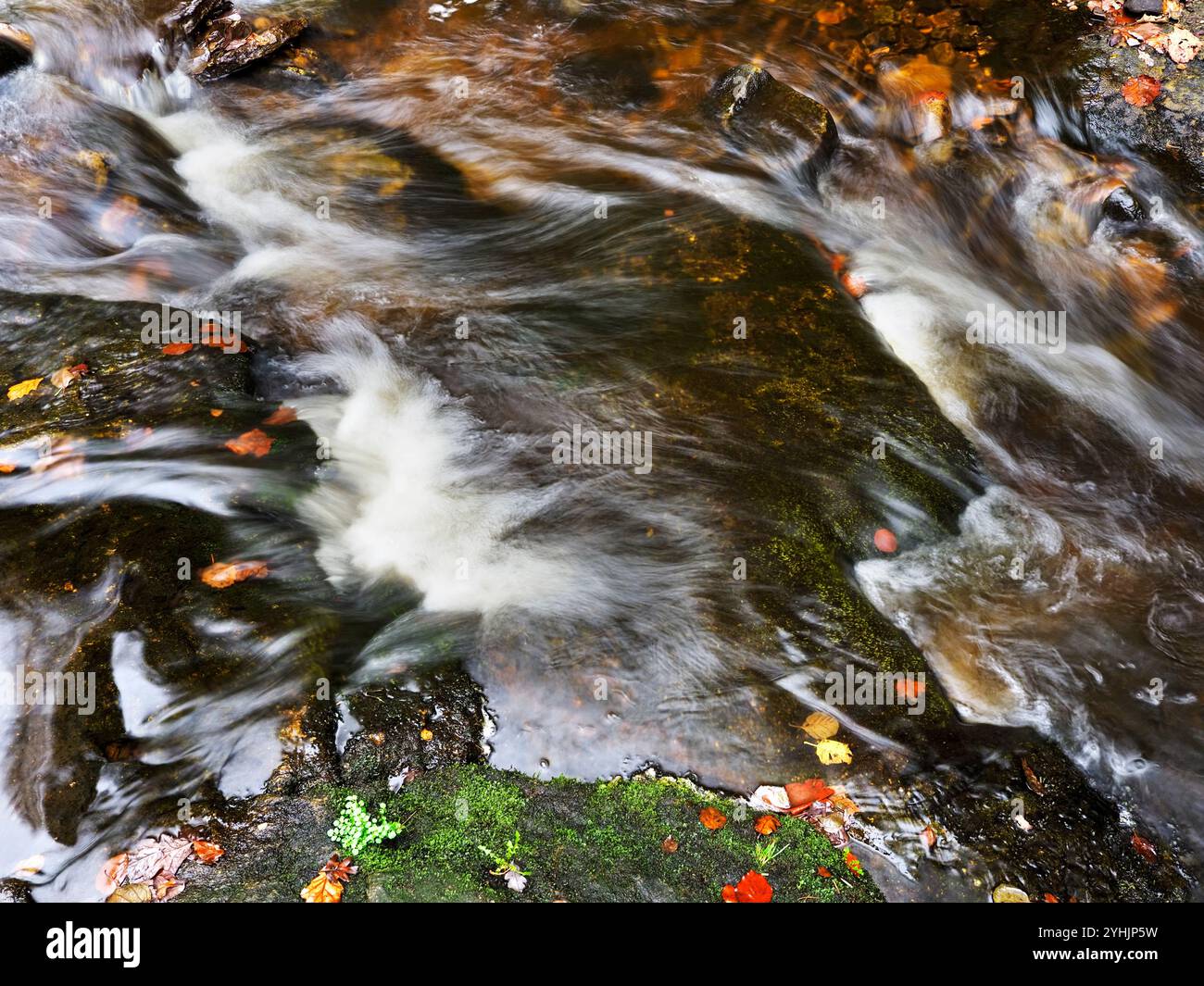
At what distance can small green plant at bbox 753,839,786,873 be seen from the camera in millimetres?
3387

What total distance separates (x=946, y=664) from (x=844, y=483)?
118 cm

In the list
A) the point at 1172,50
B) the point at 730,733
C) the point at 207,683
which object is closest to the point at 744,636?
the point at 730,733

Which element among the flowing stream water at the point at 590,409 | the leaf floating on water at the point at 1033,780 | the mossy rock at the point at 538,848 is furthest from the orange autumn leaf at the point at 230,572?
the leaf floating on water at the point at 1033,780

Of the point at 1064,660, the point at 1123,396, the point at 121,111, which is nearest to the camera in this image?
the point at 1064,660

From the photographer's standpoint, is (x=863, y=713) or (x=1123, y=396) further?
(x=1123, y=396)

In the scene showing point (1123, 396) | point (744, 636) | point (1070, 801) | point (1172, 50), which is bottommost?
point (1070, 801)

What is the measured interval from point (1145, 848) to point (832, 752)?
1475mm

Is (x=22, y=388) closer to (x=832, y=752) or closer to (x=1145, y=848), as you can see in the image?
(x=832, y=752)

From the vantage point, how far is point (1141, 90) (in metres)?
8.30

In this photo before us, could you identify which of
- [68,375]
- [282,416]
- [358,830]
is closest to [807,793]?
[358,830]

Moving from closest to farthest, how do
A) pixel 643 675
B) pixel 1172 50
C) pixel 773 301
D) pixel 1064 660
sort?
pixel 643 675 → pixel 1064 660 → pixel 773 301 → pixel 1172 50

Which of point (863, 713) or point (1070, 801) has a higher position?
point (863, 713)

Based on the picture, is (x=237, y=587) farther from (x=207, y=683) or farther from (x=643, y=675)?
(x=643, y=675)

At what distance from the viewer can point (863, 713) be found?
3969 millimetres
